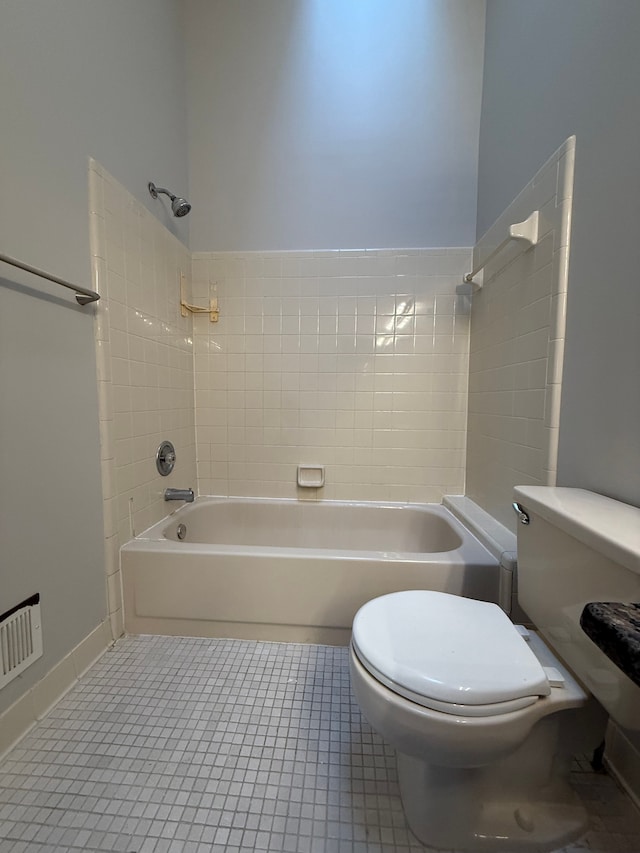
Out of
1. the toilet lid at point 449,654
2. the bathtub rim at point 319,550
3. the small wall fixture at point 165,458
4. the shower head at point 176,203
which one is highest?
the shower head at point 176,203

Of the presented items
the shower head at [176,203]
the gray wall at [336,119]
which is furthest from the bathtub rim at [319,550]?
the gray wall at [336,119]

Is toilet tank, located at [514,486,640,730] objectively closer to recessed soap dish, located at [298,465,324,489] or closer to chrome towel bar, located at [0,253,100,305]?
recessed soap dish, located at [298,465,324,489]

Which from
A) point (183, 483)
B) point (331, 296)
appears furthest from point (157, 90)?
point (183, 483)

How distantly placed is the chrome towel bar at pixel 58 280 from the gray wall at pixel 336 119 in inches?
42.0

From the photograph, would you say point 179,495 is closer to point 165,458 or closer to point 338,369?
point 165,458

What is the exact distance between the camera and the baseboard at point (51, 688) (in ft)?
2.98

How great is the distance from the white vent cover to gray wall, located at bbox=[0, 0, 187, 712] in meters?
0.03

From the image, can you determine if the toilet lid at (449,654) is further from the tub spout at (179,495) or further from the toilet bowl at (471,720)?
the tub spout at (179,495)

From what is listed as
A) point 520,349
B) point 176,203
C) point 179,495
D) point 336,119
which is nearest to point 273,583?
point 179,495

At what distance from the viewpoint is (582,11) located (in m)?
0.98

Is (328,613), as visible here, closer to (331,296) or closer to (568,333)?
(568,333)

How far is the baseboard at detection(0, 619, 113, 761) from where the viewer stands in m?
0.91

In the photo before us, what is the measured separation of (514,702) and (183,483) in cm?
165

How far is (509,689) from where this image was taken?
63 cm
